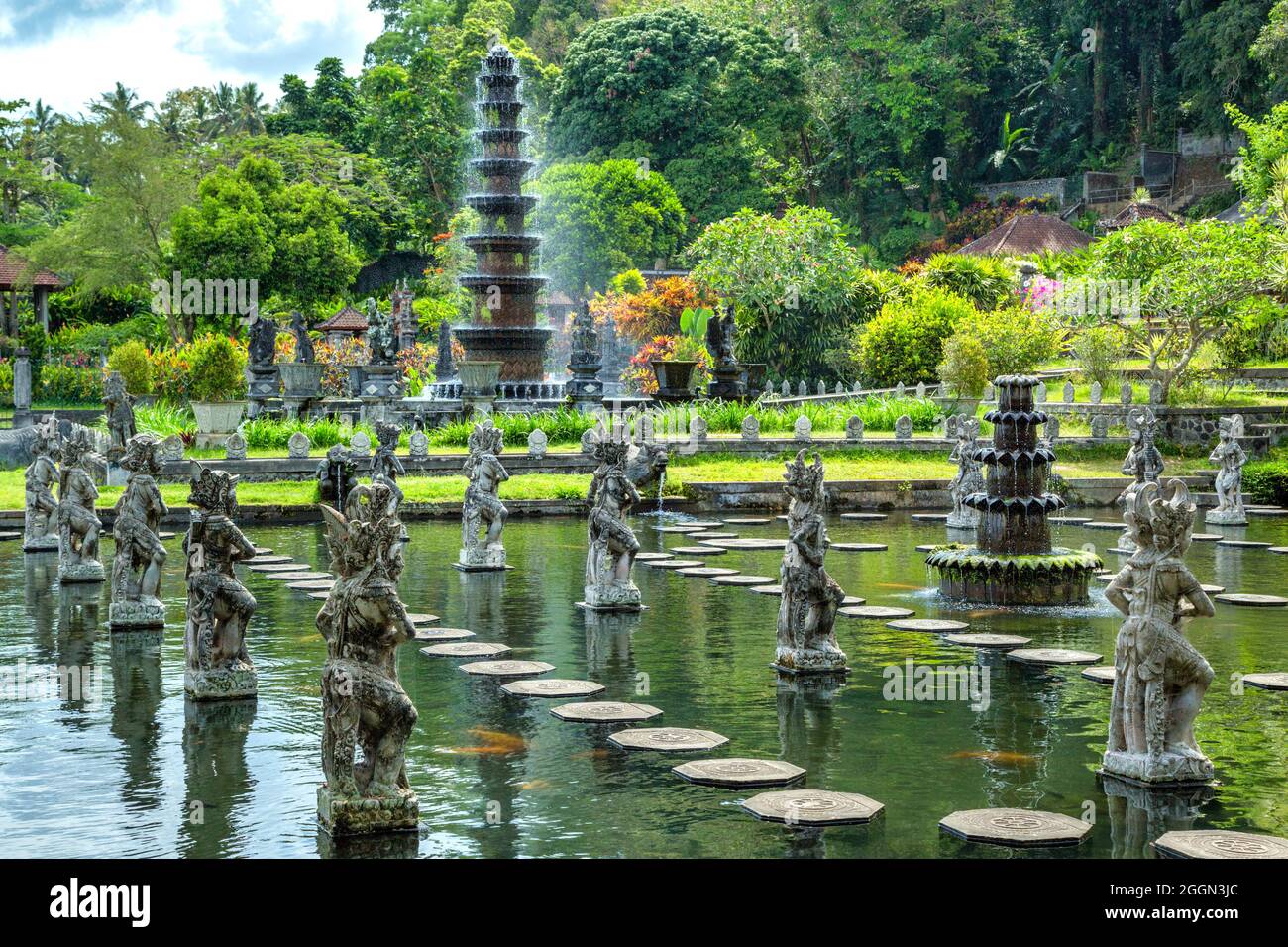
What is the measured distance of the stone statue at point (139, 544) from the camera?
13766mm

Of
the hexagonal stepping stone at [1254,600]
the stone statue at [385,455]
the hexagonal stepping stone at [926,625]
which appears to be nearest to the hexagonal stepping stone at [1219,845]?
the hexagonal stepping stone at [926,625]

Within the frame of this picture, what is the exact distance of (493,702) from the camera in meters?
11.4

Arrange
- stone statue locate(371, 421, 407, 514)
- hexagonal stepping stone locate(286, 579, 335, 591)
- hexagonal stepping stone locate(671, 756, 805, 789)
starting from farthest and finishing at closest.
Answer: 1. stone statue locate(371, 421, 407, 514)
2. hexagonal stepping stone locate(286, 579, 335, 591)
3. hexagonal stepping stone locate(671, 756, 805, 789)

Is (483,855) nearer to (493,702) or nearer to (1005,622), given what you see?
(493,702)

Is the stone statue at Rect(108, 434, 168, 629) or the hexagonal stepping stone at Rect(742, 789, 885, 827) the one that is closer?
the hexagonal stepping stone at Rect(742, 789, 885, 827)

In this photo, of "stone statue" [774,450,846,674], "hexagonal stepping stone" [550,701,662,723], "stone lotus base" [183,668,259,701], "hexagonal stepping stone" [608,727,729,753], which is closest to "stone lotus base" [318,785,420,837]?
"hexagonal stepping stone" [608,727,729,753]

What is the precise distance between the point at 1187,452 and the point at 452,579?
62.7 feet

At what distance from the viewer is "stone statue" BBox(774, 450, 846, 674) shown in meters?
12.2

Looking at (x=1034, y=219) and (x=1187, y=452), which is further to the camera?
(x=1034, y=219)

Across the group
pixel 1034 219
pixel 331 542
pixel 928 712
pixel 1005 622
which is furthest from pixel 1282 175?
pixel 331 542

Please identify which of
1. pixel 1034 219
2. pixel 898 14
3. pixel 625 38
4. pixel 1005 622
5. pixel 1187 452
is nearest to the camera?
pixel 1005 622

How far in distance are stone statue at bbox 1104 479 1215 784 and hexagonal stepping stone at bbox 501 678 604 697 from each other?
4.22 m

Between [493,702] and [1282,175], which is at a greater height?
[1282,175]

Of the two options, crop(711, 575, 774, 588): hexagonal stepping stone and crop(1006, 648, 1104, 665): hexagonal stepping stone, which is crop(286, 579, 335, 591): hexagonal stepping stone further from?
crop(1006, 648, 1104, 665): hexagonal stepping stone
